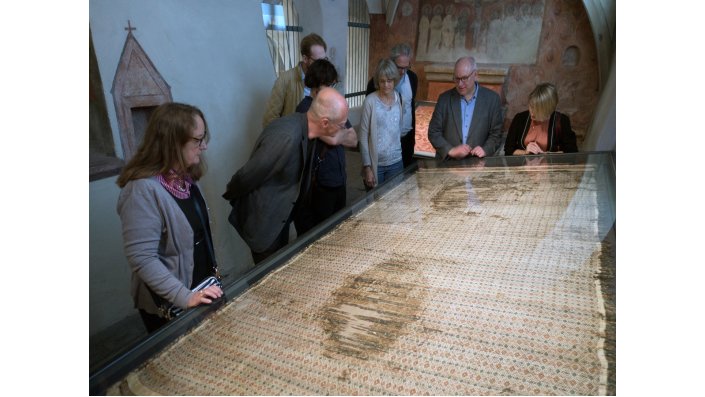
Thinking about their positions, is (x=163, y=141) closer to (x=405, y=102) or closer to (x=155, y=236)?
(x=155, y=236)

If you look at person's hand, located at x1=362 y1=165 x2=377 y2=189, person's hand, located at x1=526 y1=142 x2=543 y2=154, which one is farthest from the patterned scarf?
person's hand, located at x1=526 y1=142 x2=543 y2=154

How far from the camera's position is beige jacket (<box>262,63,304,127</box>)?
385 centimetres

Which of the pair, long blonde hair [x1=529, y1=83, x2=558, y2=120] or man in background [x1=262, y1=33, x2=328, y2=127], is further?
man in background [x1=262, y1=33, x2=328, y2=127]

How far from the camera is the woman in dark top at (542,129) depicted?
3.08 metres

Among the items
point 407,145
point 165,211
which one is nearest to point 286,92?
point 407,145

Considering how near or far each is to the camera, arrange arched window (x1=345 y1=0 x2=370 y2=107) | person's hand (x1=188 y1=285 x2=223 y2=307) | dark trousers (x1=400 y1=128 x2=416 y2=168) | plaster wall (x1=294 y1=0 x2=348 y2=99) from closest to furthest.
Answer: person's hand (x1=188 y1=285 x2=223 y2=307), dark trousers (x1=400 y1=128 x2=416 y2=168), plaster wall (x1=294 y1=0 x2=348 y2=99), arched window (x1=345 y1=0 x2=370 y2=107)

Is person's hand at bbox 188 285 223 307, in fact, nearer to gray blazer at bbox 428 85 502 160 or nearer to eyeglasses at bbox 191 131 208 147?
eyeglasses at bbox 191 131 208 147

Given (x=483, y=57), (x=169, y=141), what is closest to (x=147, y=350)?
(x=169, y=141)

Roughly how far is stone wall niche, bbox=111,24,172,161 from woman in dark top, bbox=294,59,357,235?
1142mm

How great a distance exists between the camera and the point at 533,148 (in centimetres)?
330

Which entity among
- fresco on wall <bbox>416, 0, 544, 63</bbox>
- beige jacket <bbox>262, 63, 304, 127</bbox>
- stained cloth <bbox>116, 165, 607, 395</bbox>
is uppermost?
fresco on wall <bbox>416, 0, 544, 63</bbox>

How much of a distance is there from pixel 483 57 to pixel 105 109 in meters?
7.42

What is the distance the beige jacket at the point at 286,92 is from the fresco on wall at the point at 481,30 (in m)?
5.98

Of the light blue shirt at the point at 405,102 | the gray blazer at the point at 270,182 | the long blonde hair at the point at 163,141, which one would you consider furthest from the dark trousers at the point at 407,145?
the long blonde hair at the point at 163,141
